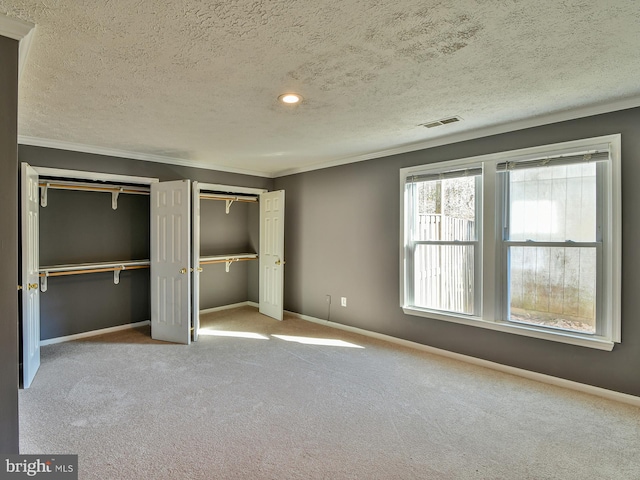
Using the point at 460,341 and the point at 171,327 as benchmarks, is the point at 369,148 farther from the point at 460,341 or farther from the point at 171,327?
the point at 171,327

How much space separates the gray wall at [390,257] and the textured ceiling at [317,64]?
343 millimetres

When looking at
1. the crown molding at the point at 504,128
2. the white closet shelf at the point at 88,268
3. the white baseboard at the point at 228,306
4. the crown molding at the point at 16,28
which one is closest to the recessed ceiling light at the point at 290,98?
the crown molding at the point at 16,28

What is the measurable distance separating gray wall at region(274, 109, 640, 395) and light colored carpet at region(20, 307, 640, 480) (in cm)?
24

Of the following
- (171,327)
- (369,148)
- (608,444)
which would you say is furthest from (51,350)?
(608,444)

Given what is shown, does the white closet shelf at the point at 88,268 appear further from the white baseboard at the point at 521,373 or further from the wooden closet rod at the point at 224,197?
the white baseboard at the point at 521,373

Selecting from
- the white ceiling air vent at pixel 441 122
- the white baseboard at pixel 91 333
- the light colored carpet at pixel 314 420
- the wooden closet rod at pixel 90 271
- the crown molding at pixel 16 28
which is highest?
the white ceiling air vent at pixel 441 122

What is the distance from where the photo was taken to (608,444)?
2148mm

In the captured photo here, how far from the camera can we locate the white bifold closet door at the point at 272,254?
198 inches

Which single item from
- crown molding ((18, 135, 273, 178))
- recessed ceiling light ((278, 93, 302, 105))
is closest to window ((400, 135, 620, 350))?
recessed ceiling light ((278, 93, 302, 105))

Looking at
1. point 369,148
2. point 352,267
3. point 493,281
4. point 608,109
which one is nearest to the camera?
point 608,109

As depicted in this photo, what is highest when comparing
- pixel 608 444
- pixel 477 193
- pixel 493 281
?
pixel 477 193

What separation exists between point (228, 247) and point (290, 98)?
12.5 ft

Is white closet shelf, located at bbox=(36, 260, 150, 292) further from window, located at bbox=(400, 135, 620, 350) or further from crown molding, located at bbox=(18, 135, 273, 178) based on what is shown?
window, located at bbox=(400, 135, 620, 350)

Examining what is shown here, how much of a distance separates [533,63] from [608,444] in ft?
8.06
